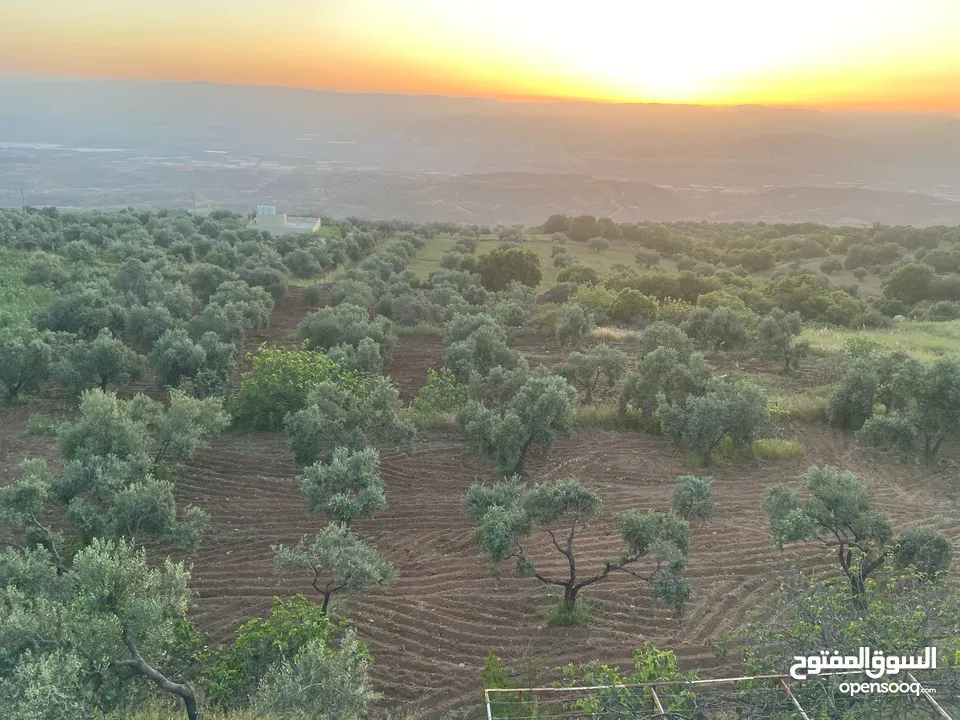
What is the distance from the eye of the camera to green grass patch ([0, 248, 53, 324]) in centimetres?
2880

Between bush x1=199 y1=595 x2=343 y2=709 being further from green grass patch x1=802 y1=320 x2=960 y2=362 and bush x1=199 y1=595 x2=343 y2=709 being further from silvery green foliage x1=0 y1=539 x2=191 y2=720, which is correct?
green grass patch x1=802 y1=320 x2=960 y2=362

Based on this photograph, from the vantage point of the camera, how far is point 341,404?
16.4 m

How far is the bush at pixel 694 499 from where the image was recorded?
1292 cm

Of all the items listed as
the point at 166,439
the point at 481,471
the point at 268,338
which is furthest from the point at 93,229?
the point at 481,471

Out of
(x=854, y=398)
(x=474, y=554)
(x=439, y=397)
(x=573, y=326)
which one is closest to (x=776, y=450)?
(x=854, y=398)

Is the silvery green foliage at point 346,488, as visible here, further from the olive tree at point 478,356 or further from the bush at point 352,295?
the bush at point 352,295

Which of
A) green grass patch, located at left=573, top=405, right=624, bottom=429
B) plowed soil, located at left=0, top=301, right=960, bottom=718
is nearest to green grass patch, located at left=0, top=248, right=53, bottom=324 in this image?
plowed soil, located at left=0, top=301, right=960, bottom=718

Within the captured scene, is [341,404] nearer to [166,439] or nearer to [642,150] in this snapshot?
[166,439]

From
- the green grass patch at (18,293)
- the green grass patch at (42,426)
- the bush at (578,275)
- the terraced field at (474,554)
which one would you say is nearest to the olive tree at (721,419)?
the terraced field at (474,554)

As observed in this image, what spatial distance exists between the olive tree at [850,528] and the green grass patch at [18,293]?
29.5 m

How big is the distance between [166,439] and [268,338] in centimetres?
1478

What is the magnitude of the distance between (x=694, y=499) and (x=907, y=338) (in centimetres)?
2526

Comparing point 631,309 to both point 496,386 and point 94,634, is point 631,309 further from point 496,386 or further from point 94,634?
point 94,634

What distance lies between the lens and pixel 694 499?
12891 mm
